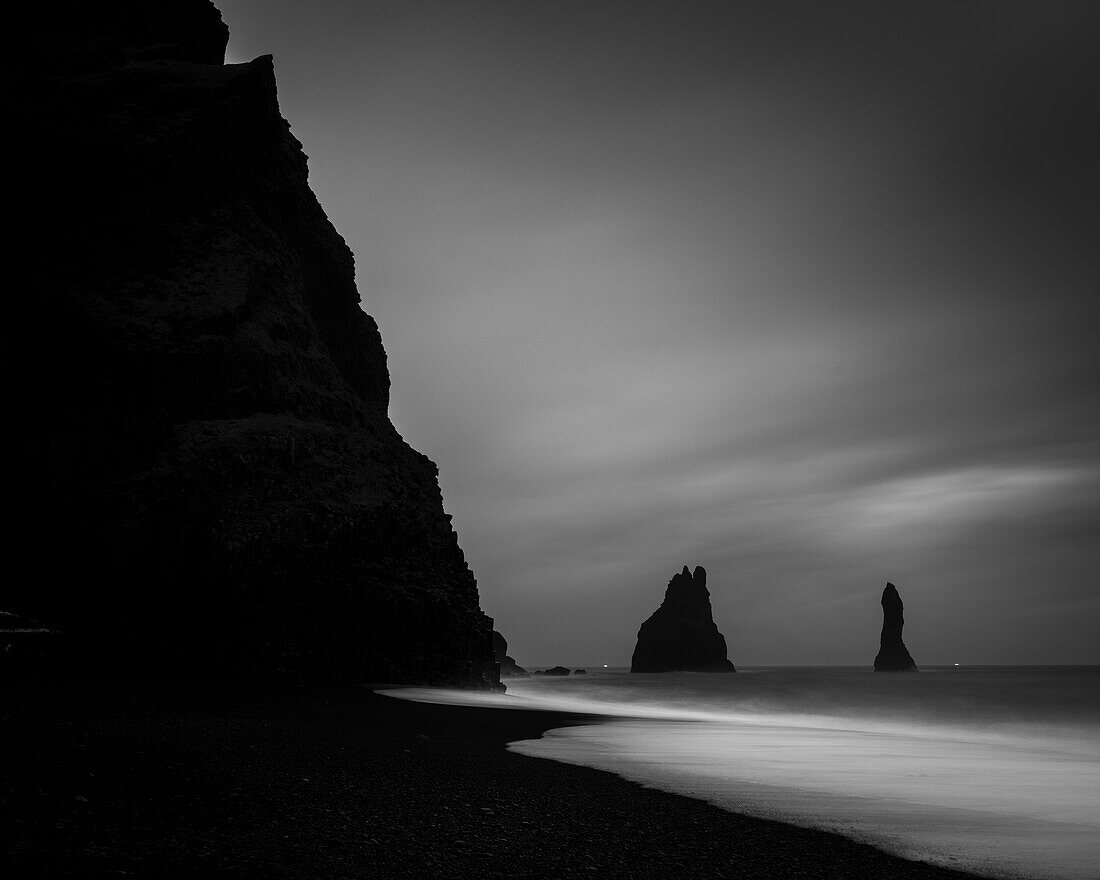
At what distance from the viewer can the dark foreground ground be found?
16.4ft

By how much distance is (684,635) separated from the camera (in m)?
166

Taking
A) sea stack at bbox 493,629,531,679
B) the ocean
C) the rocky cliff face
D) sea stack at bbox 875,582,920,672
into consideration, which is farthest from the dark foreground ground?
sea stack at bbox 875,582,920,672

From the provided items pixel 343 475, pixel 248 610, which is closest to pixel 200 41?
pixel 343 475

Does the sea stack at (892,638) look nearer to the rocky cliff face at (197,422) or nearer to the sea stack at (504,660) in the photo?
the sea stack at (504,660)

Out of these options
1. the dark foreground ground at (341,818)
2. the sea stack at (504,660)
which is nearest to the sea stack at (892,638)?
the sea stack at (504,660)

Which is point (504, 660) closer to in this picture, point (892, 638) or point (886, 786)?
point (892, 638)

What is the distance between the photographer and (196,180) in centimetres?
3862

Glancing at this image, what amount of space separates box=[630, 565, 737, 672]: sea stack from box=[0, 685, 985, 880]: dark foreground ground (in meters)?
163

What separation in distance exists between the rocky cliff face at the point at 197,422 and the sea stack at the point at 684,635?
138m

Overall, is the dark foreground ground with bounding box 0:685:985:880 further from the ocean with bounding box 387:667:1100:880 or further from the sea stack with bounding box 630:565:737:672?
the sea stack with bounding box 630:565:737:672

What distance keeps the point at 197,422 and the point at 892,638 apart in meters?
172

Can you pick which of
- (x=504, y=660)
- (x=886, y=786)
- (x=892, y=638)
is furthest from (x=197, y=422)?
(x=892, y=638)

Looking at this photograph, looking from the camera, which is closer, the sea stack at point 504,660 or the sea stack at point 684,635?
the sea stack at point 504,660

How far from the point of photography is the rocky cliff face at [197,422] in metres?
27.8
